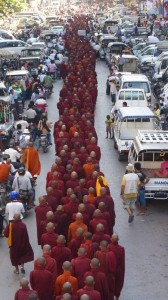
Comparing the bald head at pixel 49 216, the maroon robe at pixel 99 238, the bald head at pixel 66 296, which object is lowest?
the maroon robe at pixel 99 238

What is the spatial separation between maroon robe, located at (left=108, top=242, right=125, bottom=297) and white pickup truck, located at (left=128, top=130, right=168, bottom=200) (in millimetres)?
5311

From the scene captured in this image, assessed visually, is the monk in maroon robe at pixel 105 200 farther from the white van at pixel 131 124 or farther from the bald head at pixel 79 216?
the white van at pixel 131 124

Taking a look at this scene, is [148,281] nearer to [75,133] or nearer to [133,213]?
[133,213]

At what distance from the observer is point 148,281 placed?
14609 mm

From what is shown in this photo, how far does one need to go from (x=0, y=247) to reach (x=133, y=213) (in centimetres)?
349

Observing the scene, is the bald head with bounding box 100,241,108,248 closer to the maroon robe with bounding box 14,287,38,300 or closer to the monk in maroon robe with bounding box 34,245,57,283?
the monk in maroon robe with bounding box 34,245,57,283

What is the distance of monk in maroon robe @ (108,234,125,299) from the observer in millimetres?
13086

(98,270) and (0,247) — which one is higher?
(98,270)

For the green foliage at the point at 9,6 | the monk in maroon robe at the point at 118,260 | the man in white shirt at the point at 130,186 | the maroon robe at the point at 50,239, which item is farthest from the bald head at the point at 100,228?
the green foliage at the point at 9,6

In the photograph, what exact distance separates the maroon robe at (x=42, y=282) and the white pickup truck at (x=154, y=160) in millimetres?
6414

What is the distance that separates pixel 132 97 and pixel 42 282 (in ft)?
54.3

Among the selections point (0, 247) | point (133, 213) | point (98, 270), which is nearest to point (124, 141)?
point (133, 213)

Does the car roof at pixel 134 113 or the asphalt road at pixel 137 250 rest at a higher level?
the car roof at pixel 134 113

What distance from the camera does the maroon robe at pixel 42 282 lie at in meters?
12.3
